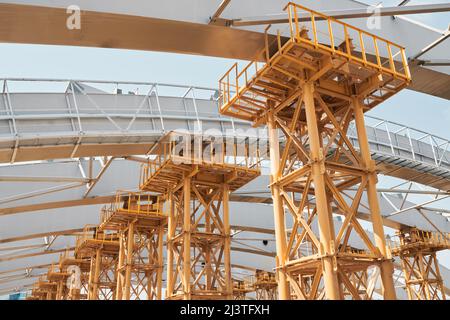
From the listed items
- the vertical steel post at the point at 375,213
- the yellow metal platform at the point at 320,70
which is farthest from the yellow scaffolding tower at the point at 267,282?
the vertical steel post at the point at 375,213

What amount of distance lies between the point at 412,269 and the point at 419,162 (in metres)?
11.8

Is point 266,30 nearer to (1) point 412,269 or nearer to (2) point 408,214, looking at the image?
(2) point 408,214

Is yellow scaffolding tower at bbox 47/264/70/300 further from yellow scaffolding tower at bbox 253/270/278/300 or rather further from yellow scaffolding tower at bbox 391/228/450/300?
yellow scaffolding tower at bbox 391/228/450/300

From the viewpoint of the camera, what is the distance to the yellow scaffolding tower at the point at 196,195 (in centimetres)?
1720

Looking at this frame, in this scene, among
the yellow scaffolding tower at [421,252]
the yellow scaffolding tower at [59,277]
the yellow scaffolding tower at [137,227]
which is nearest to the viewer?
the yellow scaffolding tower at [137,227]

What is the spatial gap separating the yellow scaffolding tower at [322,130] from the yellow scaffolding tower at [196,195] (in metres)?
5.55

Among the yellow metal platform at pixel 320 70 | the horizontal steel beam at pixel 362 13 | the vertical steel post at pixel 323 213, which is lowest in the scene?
the vertical steel post at pixel 323 213

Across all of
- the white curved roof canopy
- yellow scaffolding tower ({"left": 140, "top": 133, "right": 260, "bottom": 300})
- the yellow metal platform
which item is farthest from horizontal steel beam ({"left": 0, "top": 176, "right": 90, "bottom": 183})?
the yellow metal platform

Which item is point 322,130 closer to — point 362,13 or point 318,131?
point 318,131

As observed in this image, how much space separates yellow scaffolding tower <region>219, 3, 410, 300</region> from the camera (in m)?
9.89

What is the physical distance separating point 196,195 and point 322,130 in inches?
298

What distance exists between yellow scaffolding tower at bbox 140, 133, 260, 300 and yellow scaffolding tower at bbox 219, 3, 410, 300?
5.55 meters

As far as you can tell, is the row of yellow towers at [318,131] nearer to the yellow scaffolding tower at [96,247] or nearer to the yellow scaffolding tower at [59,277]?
the yellow scaffolding tower at [96,247]
